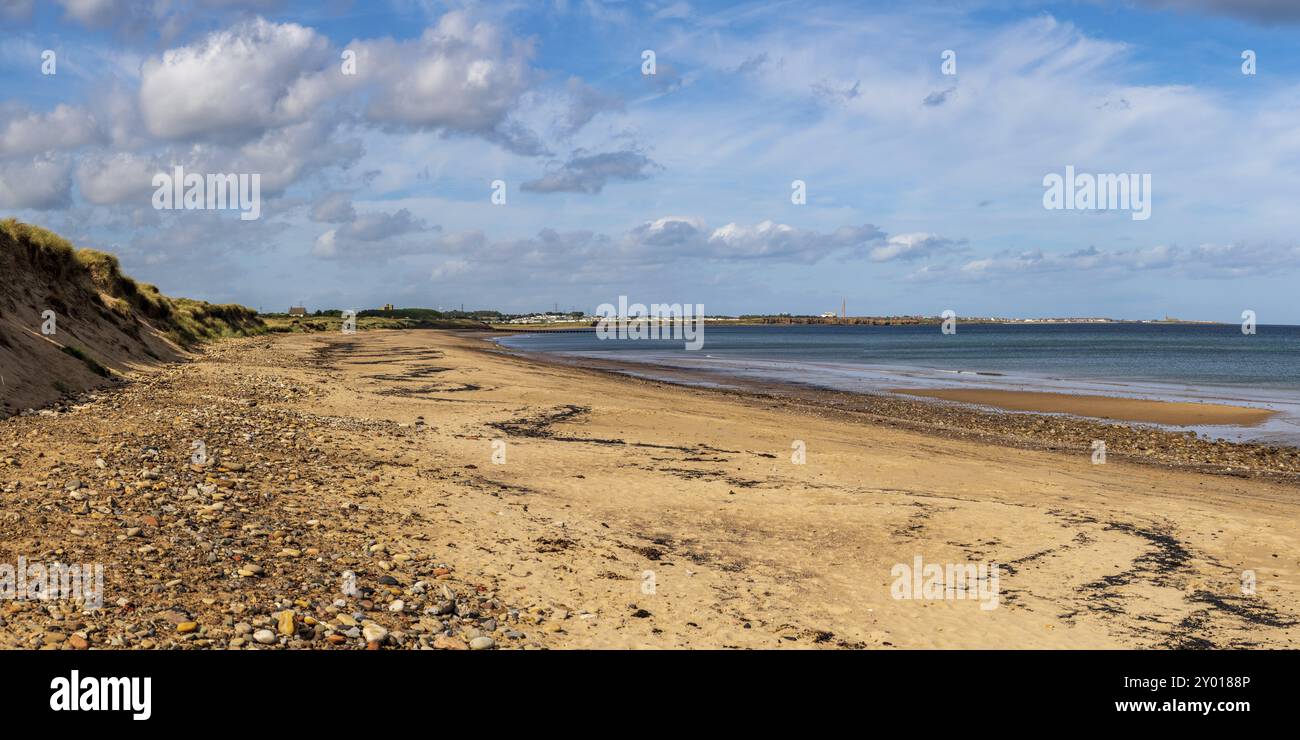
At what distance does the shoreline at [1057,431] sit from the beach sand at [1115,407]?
0.41 m

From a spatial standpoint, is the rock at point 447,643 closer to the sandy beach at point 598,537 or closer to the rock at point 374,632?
the sandy beach at point 598,537

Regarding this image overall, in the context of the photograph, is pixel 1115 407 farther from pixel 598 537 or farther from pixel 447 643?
pixel 447 643

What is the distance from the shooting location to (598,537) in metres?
11.1

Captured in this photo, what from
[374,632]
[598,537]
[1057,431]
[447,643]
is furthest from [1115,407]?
[374,632]

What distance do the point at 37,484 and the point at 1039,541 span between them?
13962 mm

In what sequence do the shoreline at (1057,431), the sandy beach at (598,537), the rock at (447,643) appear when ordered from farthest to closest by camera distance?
the shoreline at (1057,431), the sandy beach at (598,537), the rock at (447,643)

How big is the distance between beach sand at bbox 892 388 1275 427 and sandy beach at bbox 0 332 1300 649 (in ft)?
46.1

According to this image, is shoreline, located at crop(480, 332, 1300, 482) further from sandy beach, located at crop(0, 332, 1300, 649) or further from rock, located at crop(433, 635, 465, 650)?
rock, located at crop(433, 635, 465, 650)

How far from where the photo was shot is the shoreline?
22.1 meters

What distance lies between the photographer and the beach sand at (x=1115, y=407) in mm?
31953

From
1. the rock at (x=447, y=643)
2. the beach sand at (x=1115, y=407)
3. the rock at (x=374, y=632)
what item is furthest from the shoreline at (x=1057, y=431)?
the rock at (x=374, y=632)

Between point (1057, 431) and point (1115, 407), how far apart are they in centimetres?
1124
